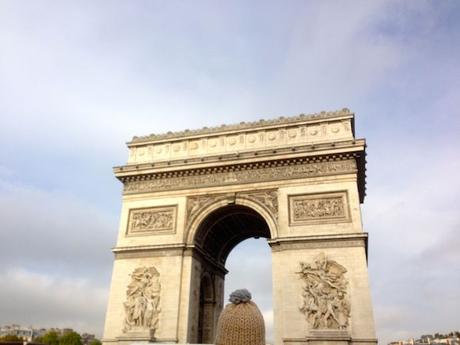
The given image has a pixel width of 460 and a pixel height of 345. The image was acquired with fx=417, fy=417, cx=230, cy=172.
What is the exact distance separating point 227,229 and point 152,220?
402cm

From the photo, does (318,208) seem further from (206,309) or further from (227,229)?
(206,309)

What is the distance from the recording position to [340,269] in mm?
15992

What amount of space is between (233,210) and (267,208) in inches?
80.2

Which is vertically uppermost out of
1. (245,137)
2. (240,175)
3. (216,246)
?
(245,137)

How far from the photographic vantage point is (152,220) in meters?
19.4

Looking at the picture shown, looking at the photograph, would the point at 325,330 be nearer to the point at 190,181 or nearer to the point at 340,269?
the point at 340,269

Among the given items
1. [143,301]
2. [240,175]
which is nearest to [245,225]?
[240,175]

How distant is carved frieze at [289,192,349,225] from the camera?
55.8 ft

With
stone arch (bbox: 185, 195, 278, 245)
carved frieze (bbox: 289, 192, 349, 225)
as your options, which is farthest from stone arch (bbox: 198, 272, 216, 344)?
carved frieze (bbox: 289, 192, 349, 225)

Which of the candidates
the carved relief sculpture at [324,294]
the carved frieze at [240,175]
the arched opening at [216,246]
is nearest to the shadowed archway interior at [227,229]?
the arched opening at [216,246]

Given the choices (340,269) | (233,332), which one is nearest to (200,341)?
(340,269)

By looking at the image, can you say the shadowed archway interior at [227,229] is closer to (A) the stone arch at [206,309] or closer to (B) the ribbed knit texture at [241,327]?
(A) the stone arch at [206,309]

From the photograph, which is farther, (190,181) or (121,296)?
(190,181)

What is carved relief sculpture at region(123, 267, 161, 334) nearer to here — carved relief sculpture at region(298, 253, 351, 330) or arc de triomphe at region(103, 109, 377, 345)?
arc de triomphe at region(103, 109, 377, 345)
